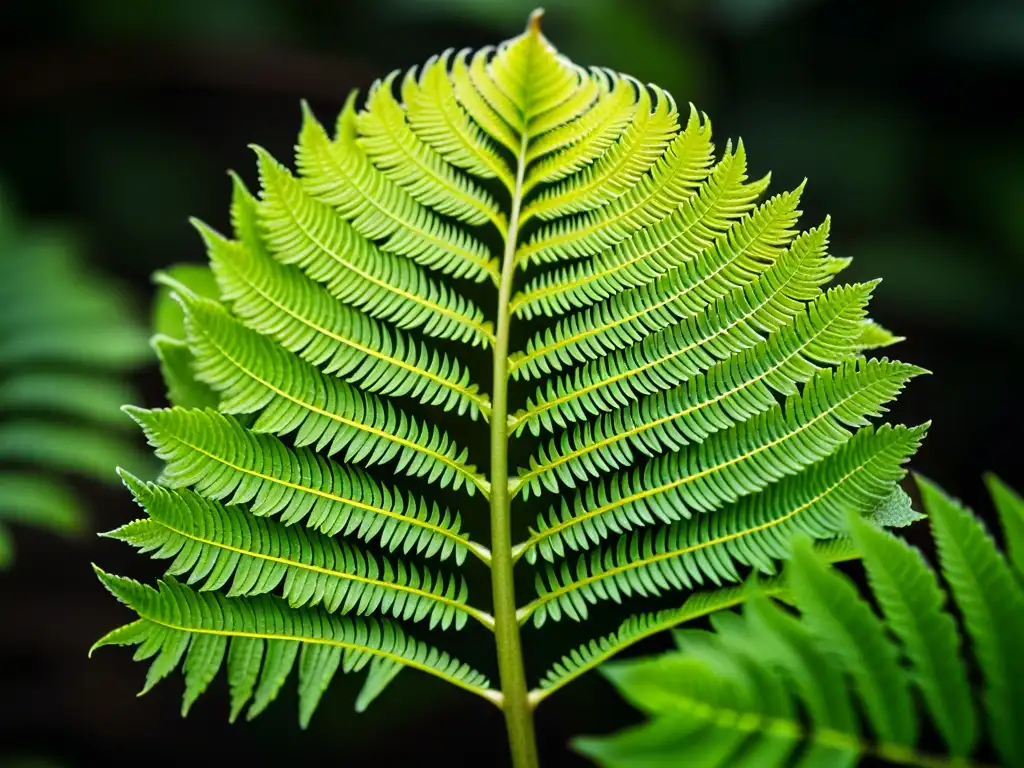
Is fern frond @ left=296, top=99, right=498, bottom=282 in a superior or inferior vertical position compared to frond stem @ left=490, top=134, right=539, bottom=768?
superior

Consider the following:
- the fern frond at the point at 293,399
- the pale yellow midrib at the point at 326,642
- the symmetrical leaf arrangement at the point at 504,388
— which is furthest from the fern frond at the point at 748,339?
the pale yellow midrib at the point at 326,642

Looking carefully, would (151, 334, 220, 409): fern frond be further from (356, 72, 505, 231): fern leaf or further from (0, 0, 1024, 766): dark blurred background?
(0, 0, 1024, 766): dark blurred background

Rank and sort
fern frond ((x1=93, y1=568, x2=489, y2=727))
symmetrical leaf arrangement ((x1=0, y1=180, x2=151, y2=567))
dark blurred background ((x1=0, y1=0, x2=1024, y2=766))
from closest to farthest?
fern frond ((x1=93, y1=568, x2=489, y2=727))
symmetrical leaf arrangement ((x1=0, y1=180, x2=151, y2=567))
dark blurred background ((x1=0, y1=0, x2=1024, y2=766))

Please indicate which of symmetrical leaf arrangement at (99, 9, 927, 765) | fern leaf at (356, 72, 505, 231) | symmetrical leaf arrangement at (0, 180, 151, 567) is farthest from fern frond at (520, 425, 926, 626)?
symmetrical leaf arrangement at (0, 180, 151, 567)

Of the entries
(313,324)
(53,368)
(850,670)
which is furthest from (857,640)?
(53,368)

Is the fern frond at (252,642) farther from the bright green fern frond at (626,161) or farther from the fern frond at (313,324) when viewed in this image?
the bright green fern frond at (626,161)

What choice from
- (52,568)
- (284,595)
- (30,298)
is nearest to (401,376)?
(284,595)

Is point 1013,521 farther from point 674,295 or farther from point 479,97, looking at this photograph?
point 479,97
